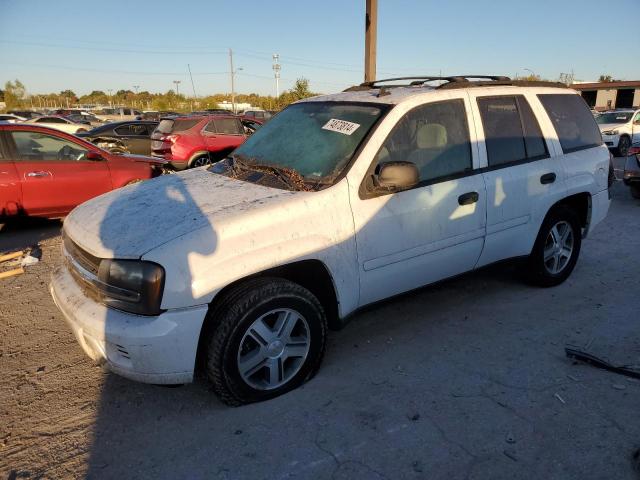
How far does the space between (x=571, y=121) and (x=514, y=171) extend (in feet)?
3.67

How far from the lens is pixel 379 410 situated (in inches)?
108

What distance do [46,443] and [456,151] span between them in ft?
10.5

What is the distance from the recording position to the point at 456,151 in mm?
3518

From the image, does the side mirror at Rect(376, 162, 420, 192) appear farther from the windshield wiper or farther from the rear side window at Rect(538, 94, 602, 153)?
the rear side window at Rect(538, 94, 602, 153)

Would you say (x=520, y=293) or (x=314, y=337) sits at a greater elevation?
(x=314, y=337)

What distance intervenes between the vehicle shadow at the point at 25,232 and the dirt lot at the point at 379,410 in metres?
2.38

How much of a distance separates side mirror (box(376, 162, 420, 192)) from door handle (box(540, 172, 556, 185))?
1569mm

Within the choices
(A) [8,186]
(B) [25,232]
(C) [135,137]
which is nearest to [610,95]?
(C) [135,137]

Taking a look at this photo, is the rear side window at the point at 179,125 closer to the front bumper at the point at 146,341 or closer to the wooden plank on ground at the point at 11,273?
the wooden plank on ground at the point at 11,273

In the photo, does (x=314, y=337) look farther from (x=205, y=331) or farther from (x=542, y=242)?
(x=542, y=242)

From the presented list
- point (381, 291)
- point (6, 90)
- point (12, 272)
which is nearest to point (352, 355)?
point (381, 291)

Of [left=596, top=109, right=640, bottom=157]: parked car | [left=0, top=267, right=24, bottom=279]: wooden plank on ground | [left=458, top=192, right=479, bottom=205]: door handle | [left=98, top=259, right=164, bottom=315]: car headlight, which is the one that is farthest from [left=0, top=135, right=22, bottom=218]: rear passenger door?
[left=596, top=109, right=640, bottom=157]: parked car

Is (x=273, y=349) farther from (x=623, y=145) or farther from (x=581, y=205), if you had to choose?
(x=623, y=145)

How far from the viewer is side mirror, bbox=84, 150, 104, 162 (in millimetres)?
6984
